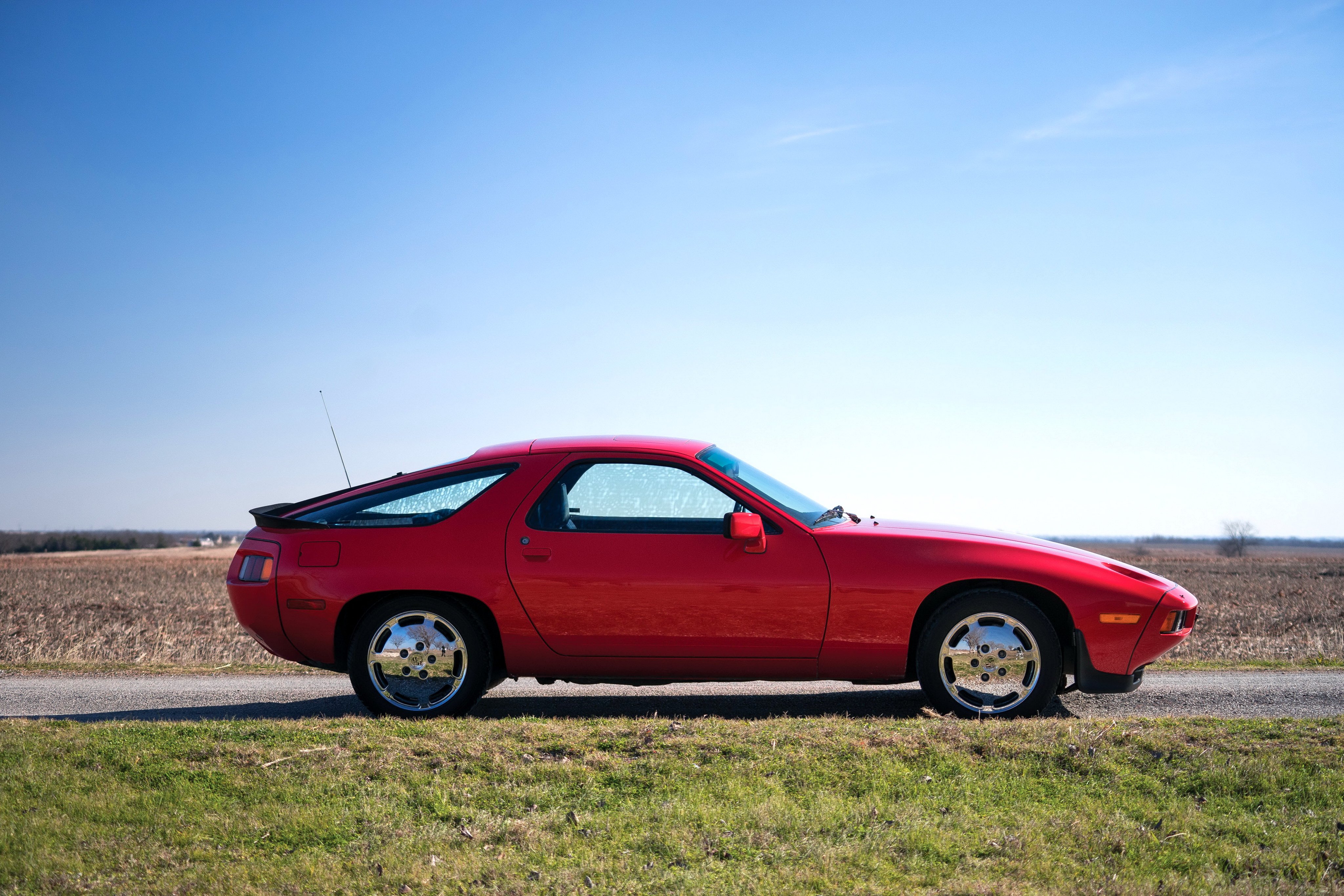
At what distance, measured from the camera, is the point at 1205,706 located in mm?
6129

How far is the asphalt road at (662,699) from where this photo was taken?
598 centimetres

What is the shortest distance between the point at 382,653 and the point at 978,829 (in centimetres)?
352

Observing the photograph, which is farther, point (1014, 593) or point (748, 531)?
point (1014, 593)

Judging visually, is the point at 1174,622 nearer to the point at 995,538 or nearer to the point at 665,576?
the point at 995,538

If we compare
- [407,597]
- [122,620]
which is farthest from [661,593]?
[122,620]

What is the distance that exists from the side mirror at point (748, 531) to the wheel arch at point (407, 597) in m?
1.52

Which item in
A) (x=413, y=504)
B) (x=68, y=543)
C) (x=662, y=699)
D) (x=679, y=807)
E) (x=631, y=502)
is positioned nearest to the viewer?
(x=679, y=807)

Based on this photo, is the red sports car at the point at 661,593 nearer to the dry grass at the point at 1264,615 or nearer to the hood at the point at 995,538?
the hood at the point at 995,538

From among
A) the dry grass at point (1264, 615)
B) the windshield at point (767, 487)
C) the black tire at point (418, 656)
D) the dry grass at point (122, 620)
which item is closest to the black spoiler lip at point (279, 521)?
the black tire at point (418, 656)

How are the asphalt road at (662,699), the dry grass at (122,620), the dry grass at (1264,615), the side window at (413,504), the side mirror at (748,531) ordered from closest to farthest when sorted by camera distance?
the side mirror at (748,531) → the side window at (413,504) → the asphalt road at (662,699) → the dry grass at (1264,615) → the dry grass at (122,620)

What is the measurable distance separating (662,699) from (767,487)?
1779 mm

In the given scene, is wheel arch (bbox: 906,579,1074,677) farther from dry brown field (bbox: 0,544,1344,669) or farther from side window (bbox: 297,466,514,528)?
A: dry brown field (bbox: 0,544,1344,669)

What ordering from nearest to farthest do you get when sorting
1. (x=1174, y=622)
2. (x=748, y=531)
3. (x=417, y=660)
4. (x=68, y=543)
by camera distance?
(x=748, y=531), (x=1174, y=622), (x=417, y=660), (x=68, y=543)

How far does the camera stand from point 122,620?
596 inches
